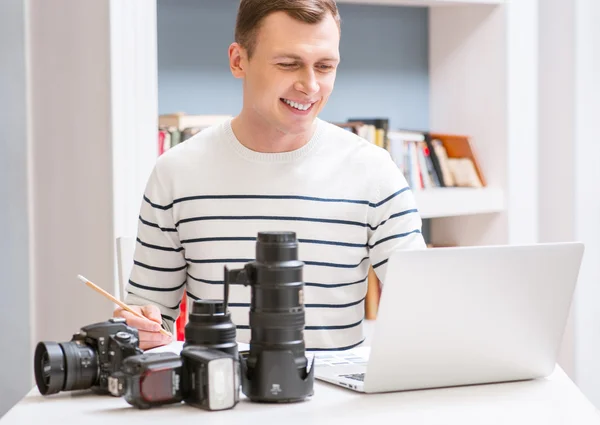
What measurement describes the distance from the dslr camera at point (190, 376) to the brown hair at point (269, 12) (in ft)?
2.54

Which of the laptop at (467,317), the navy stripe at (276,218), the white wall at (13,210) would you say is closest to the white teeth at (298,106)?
the navy stripe at (276,218)

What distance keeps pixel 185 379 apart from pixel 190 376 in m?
0.01

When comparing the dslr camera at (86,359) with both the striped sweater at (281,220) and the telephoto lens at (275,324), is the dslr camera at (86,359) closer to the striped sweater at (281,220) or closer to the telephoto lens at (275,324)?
the telephoto lens at (275,324)

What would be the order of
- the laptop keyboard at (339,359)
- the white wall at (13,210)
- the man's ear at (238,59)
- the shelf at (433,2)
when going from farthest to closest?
the shelf at (433,2)
the white wall at (13,210)
the man's ear at (238,59)
the laptop keyboard at (339,359)

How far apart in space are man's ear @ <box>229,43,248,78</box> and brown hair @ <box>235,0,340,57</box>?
0.01 meters

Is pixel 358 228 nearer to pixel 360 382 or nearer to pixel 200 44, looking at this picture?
pixel 360 382

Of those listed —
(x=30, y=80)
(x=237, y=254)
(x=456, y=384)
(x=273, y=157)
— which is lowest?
(x=456, y=384)

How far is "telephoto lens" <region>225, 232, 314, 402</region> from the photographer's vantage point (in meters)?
1.25

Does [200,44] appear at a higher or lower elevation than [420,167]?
higher

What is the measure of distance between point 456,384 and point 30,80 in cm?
200

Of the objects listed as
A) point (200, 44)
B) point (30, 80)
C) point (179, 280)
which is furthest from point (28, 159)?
point (179, 280)

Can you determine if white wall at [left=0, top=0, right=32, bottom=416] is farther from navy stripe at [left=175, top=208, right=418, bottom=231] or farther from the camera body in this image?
the camera body

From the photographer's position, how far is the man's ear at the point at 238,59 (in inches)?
76.7

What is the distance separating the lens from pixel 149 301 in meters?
1.92
